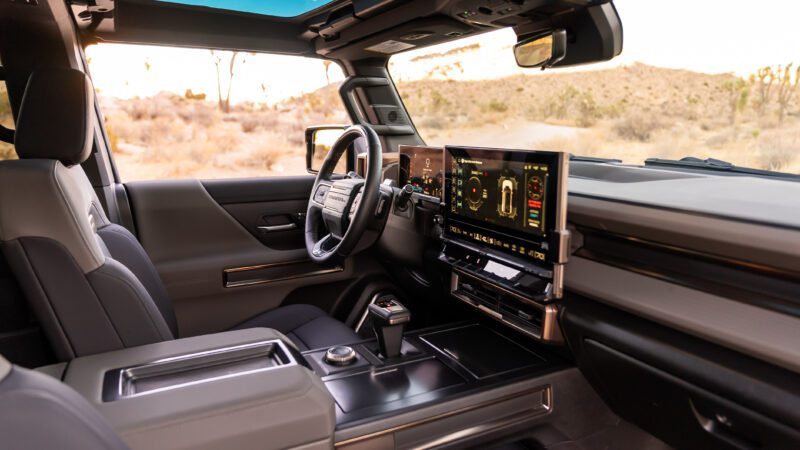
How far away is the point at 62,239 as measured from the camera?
122 centimetres

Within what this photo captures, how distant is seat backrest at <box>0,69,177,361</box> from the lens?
1.21 m

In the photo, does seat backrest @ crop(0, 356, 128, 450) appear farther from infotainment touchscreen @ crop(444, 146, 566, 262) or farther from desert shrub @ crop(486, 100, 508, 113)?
desert shrub @ crop(486, 100, 508, 113)

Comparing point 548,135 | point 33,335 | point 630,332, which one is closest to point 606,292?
point 630,332

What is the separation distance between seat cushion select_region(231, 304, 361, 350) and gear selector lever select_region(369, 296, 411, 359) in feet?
0.79

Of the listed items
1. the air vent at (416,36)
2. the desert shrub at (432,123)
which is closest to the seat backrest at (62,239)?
the air vent at (416,36)

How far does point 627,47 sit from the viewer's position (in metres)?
1.95

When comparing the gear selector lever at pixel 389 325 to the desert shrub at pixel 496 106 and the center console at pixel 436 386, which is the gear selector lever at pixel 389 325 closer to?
the center console at pixel 436 386

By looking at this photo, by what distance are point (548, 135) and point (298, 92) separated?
2.29 metres

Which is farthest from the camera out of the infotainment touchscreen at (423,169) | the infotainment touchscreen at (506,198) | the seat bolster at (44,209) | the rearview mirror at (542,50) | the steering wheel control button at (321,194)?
the steering wheel control button at (321,194)

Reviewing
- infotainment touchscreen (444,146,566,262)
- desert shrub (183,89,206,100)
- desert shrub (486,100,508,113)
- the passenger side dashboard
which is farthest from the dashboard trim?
desert shrub (183,89,206,100)

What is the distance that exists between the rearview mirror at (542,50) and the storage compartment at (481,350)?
1011 mm

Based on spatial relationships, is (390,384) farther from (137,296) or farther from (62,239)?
(62,239)

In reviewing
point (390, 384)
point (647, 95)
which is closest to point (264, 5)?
point (390, 384)

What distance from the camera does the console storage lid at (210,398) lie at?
43.1 inches
